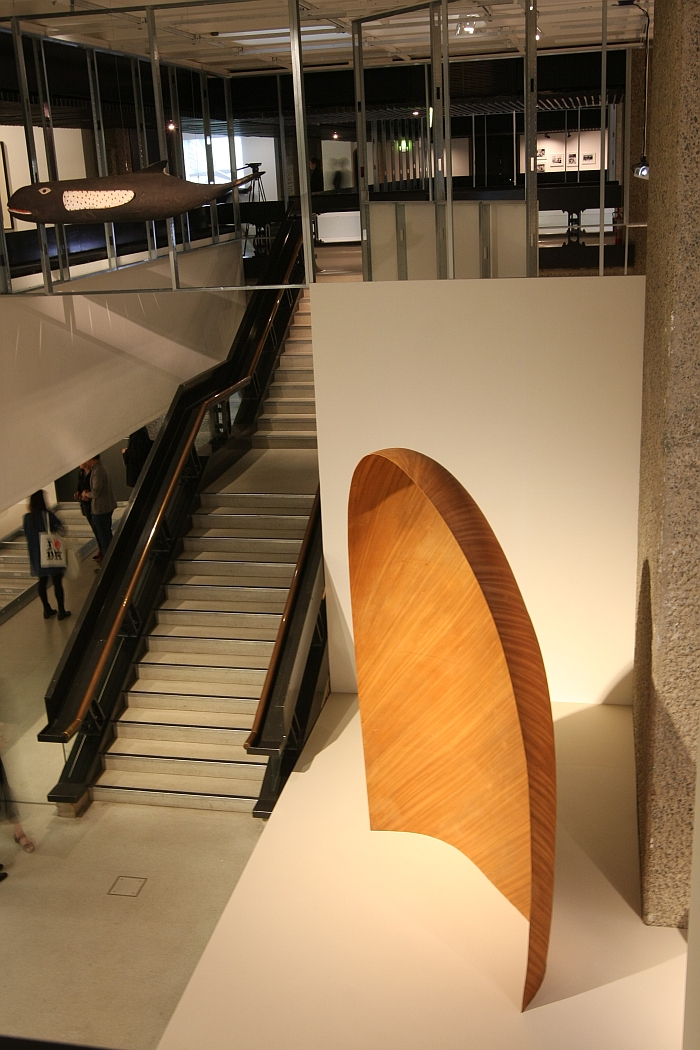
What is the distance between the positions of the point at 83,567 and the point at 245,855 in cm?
449

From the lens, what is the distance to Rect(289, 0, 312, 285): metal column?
7203 mm

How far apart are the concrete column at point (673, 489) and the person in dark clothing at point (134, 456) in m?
6.81

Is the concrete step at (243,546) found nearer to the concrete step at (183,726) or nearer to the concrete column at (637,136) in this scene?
the concrete step at (183,726)

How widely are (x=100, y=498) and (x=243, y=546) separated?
5.34 feet

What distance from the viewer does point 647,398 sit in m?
6.41

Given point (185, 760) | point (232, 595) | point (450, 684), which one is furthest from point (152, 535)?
point (450, 684)

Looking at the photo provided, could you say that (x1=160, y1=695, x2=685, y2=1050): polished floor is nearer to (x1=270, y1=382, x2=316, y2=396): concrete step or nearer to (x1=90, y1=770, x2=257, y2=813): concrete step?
(x1=90, y1=770, x2=257, y2=813): concrete step

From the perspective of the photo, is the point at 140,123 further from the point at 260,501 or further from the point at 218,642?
the point at 218,642

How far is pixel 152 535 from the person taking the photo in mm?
9508

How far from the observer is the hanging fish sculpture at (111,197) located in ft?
19.9

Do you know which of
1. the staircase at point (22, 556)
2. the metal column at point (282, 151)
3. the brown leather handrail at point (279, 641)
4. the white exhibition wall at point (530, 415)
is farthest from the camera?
the metal column at point (282, 151)

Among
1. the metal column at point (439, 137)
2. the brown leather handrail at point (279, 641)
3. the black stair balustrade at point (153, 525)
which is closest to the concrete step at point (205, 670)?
the black stair balustrade at point (153, 525)

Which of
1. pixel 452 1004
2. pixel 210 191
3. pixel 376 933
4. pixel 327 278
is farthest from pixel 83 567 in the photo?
pixel 452 1004

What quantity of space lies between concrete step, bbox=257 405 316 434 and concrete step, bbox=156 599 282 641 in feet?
9.48
